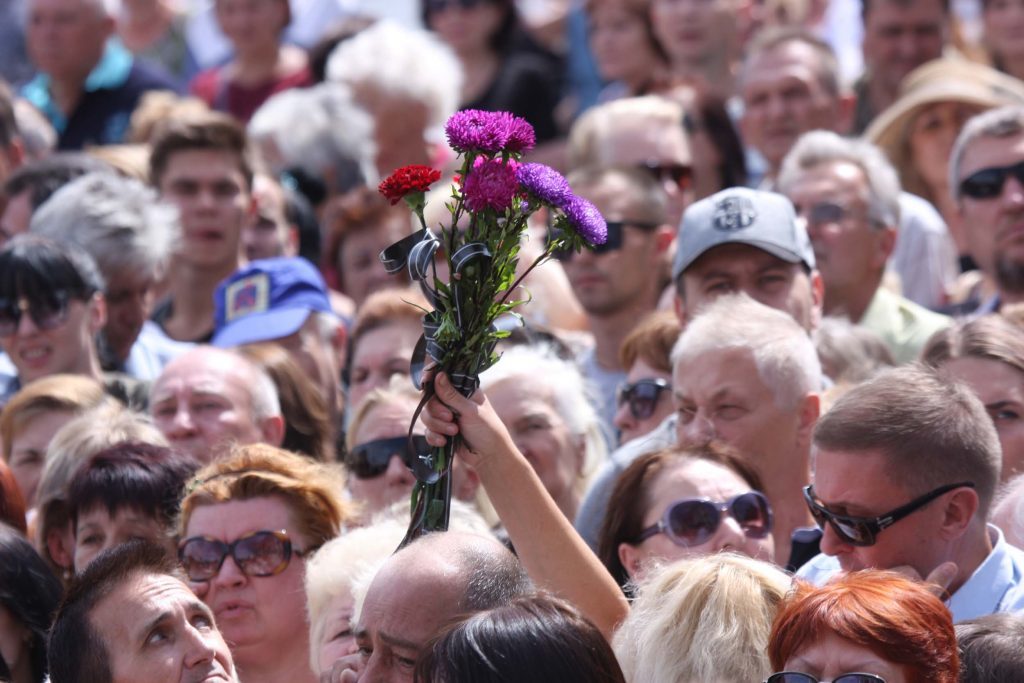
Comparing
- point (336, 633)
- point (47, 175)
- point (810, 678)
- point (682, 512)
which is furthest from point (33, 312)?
point (810, 678)

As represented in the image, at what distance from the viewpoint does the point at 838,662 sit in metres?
3.42

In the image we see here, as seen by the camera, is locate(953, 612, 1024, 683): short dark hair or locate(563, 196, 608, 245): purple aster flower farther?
locate(563, 196, 608, 245): purple aster flower

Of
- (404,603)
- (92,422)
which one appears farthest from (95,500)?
(404,603)

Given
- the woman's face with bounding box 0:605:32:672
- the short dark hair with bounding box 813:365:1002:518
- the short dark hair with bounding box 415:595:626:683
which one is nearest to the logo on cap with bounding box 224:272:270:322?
the woman's face with bounding box 0:605:32:672

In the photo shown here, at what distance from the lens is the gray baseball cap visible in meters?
6.18

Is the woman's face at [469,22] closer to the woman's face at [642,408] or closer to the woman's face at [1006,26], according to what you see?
the woman's face at [1006,26]

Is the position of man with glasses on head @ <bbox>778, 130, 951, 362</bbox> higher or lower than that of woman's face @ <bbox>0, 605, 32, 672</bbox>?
higher

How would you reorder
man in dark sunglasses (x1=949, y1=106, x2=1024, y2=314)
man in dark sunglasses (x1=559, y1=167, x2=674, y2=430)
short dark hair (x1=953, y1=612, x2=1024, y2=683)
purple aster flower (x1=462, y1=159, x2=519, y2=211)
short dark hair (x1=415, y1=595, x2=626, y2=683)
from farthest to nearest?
1. man in dark sunglasses (x1=559, y1=167, x2=674, y2=430)
2. man in dark sunglasses (x1=949, y1=106, x2=1024, y2=314)
3. purple aster flower (x1=462, y1=159, x2=519, y2=211)
4. short dark hair (x1=953, y1=612, x2=1024, y2=683)
5. short dark hair (x1=415, y1=595, x2=626, y2=683)

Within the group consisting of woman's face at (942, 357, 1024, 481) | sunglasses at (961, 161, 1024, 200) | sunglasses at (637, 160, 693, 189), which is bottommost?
sunglasses at (637, 160, 693, 189)

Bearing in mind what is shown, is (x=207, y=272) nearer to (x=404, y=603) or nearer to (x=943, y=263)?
(x=943, y=263)

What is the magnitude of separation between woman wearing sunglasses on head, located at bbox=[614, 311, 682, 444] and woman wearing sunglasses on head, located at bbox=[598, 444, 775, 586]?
3.40ft

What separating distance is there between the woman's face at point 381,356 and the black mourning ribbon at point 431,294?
2.78 metres

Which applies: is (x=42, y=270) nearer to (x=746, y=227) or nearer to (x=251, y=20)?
(x=746, y=227)

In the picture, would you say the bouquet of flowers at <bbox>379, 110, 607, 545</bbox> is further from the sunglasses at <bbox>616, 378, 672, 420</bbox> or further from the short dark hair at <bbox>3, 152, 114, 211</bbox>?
the short dark hair at <bbox>3, 152, 114, 211</bbox>
